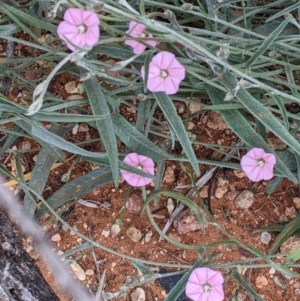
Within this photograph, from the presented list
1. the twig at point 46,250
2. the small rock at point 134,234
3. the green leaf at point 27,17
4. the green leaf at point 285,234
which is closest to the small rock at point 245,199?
the green leaf at point 285,234

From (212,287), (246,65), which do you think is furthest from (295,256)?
(246,65)

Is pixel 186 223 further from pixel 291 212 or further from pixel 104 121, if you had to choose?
pixel 104 121

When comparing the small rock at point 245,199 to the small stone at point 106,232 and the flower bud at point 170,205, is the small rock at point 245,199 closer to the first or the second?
the flower bud at point 170,205

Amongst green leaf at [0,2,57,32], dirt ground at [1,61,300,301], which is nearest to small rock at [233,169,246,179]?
dirt ground at [1,61,300,301]

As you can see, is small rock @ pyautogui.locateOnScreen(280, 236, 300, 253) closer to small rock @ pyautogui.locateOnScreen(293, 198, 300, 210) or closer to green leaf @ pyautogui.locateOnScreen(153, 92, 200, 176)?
small rock @ pyautogui.locateOnScreen(293, 198, 300, 210)

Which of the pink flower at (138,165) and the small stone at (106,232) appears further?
the small stone at (106,232)

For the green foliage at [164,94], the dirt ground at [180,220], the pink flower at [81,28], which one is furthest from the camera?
the dirt ground at [180,220]
